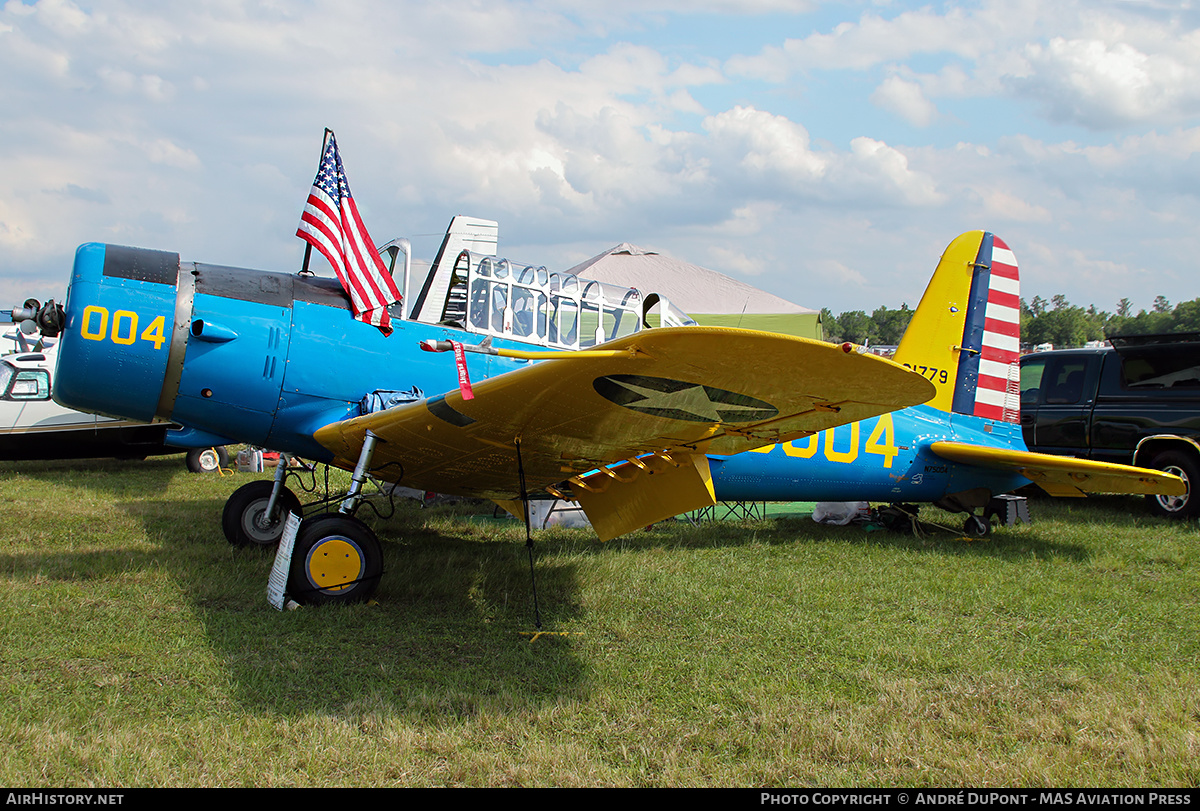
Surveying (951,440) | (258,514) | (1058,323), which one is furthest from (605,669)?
(1058,323)

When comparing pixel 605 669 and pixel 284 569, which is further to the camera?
pixel 284 569

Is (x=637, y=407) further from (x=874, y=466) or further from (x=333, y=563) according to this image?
(x=874, y=466)

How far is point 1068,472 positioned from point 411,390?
18.0 ft

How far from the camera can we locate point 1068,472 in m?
6.64

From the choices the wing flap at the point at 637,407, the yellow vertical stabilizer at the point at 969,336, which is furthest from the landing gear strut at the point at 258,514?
the yellow vertical stabilizer at the point at 969,336

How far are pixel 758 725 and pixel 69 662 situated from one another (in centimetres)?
315

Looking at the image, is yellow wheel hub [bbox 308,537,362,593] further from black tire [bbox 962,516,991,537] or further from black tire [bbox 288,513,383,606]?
black tire [bbox 962,516,991,537]

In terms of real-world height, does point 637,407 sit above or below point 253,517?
above

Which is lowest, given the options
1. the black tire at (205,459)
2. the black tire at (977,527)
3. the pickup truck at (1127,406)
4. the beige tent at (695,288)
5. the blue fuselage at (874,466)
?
the black tire at (205,459)

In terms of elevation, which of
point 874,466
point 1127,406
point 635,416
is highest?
point 1127,406

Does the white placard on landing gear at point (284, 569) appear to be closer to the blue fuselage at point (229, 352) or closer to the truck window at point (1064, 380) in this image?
the blue fuselage at point (229, 352)

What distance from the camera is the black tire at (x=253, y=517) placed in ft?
20.5

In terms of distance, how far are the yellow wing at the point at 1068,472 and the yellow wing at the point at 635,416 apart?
366 centimetres

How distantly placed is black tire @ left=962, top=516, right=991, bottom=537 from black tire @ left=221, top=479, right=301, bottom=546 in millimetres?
6104
